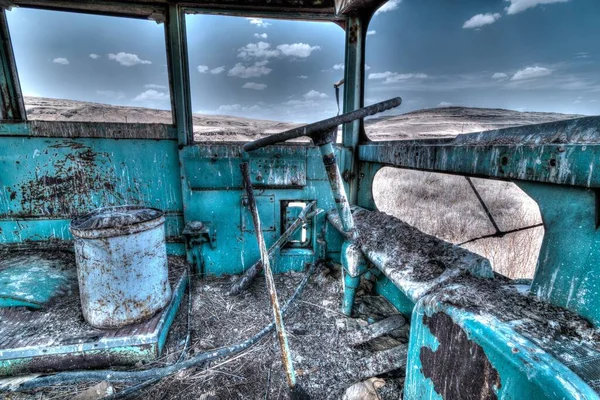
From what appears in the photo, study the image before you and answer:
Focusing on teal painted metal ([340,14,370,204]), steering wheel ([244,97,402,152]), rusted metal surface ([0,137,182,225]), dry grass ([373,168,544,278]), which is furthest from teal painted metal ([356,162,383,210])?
dry grass ([373,168,544,278])

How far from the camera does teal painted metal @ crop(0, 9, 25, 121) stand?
2434mm

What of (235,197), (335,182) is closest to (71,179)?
(235,197)

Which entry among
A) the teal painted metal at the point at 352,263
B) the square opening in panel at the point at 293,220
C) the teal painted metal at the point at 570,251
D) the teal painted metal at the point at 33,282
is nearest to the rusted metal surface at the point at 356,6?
the square opening in panel at the point at 293,220

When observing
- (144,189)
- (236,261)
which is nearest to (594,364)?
(236,261)

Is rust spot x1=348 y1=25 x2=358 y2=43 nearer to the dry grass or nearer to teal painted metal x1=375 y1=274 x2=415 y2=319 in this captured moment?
teal painted metal x1=375 y1=274 x2=415 y2=319

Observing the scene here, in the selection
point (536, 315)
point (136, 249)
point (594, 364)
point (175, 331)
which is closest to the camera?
point (594, 364)

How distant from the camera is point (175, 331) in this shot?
2.07m

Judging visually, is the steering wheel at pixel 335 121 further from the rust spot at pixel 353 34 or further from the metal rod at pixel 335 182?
the rust spot at pixel 353 34

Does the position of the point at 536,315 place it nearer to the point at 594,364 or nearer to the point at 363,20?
the point at 594,364

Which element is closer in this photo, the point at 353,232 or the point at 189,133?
the point at 353,232

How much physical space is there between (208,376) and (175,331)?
0.52 metres

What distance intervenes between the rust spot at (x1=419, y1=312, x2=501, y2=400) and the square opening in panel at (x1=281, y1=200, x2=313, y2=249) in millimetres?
1814

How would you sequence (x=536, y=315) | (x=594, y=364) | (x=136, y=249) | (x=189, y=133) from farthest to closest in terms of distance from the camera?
1. (x=189, y=133)
2. (x=136, y=249)
3. (x=536, y=315)
4. (x=594, y=364)

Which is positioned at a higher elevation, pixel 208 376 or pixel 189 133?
pixel 189 133
